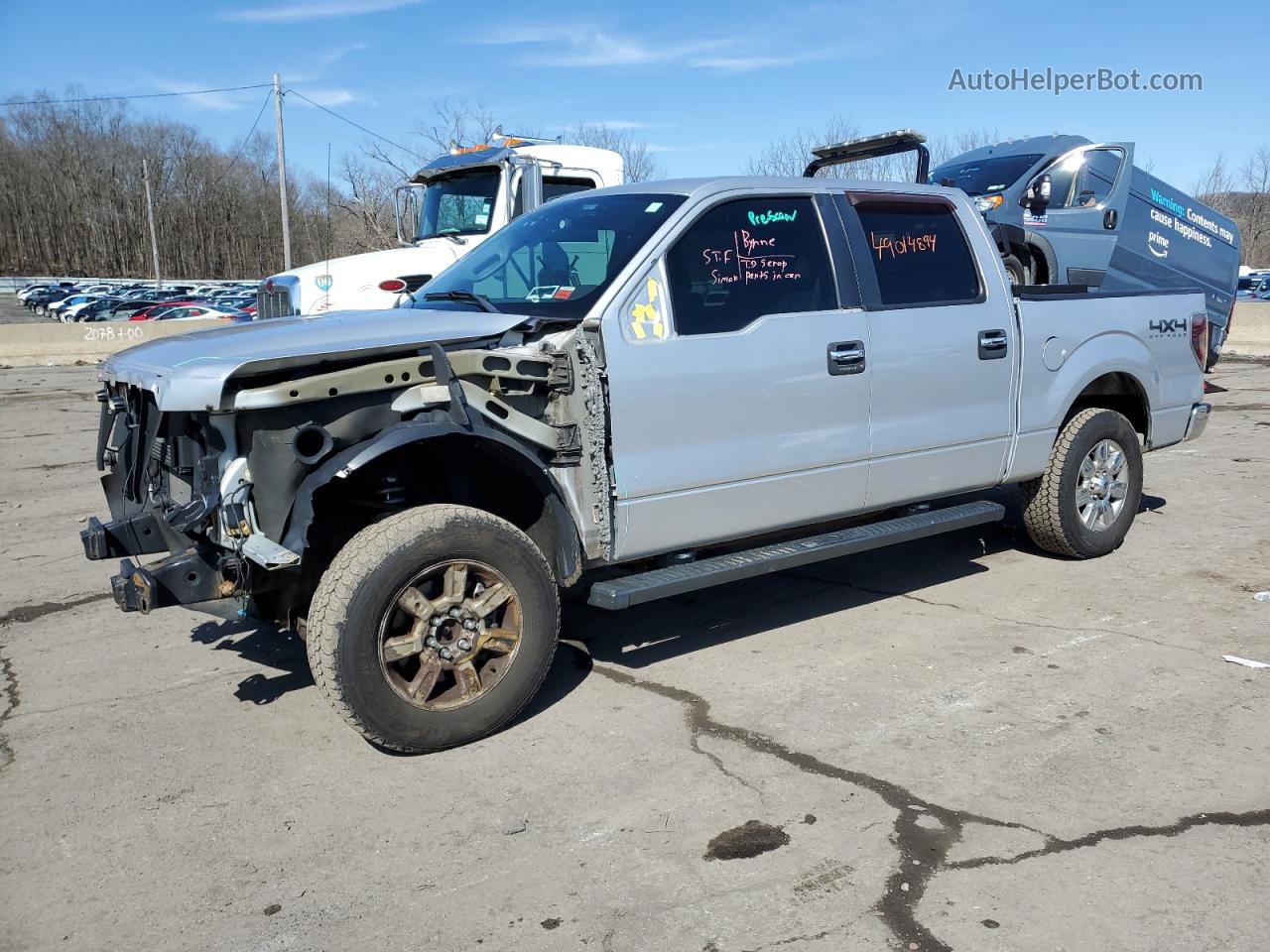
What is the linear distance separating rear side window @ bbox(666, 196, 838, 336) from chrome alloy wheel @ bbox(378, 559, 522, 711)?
1350 millimetres

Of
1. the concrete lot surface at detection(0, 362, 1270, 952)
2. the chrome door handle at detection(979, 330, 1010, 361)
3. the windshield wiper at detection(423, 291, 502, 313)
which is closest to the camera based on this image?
Result: the concrete lot surface at detection(0, 362, 1270, 952)

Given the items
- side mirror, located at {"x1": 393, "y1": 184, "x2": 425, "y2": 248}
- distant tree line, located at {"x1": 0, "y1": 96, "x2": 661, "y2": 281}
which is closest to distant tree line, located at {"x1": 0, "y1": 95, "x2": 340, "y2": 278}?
distant tree line, located at {"x1": 0, "y1": 96, "x2": 661, "y2": 281}

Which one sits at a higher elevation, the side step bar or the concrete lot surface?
the side step bar

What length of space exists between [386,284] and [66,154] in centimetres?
9553

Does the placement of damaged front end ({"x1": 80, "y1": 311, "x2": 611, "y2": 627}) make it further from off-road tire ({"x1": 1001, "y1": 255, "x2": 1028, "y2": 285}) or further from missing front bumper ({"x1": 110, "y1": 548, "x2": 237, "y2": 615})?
off-road tire ({"x1": 1001, "y1": 255, "x2": 1028, "y2": 285})

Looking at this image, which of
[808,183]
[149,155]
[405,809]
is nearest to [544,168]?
[808,183]

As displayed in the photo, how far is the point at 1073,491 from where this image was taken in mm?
6152

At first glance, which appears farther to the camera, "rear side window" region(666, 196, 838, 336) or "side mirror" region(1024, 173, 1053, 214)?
"side mirror" region(1024, 173, 1053, 214)

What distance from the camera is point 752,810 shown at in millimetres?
3500

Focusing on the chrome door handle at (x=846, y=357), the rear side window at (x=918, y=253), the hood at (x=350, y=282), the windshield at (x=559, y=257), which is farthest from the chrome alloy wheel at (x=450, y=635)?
the hood at (x=350, y=282)

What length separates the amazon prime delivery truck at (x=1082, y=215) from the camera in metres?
11.5

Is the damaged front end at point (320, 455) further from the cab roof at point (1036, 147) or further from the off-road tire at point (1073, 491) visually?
the cab roof at point (1036, 147)

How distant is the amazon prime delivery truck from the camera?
11.5 meters

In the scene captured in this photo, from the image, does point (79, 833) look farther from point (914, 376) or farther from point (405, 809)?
point (914, 376)
